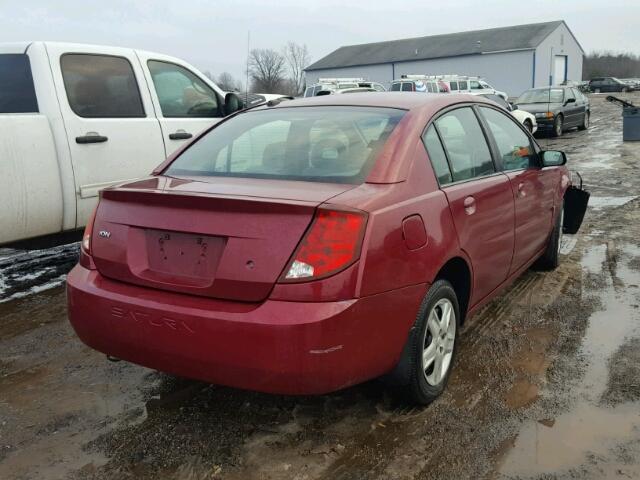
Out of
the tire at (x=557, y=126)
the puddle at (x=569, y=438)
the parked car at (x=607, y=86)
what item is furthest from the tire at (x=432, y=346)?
the parked car at (x=607, y=86)

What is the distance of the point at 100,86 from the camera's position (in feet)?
17.1

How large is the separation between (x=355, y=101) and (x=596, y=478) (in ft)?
7.65

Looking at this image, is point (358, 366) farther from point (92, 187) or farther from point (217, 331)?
point (92, 187)

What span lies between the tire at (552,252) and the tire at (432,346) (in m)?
2.22

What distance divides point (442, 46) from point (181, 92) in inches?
2374

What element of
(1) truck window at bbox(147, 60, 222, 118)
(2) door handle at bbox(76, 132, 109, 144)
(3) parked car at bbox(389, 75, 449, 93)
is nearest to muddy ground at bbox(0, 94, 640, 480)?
(2) door handle at bbox(76, 132, 109, 144)

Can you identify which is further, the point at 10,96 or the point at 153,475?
the point at 10,96

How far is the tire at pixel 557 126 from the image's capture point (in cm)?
1891

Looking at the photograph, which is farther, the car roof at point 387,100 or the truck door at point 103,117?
the truck door at point 103,117

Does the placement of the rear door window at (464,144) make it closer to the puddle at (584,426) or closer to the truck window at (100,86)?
the puddle at (584,426)

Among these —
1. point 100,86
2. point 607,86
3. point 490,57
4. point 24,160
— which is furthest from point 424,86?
point 607,86

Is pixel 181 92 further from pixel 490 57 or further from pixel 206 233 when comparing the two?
pixel 490 57

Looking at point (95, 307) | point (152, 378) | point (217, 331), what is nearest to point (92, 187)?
point (152, 378)

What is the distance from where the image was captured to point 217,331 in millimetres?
2502
